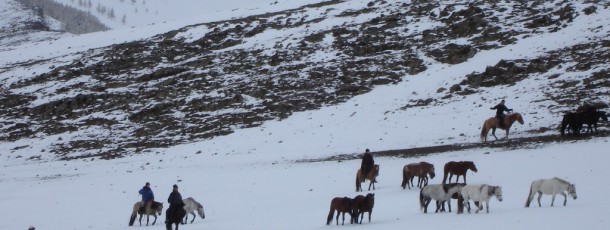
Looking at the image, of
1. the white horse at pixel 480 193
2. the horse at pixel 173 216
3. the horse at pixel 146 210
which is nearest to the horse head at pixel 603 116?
the white horse at pixel 480 193

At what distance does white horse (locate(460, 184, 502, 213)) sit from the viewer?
1455 centimetres

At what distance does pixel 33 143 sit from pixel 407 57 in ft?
106

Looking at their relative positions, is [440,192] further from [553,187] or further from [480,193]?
[553,187]

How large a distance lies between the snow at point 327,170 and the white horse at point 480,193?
46 centimetres

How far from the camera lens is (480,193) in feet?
47.8

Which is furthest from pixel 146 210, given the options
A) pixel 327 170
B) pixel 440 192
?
pixel 440 192

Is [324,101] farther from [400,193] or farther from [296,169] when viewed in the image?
[400,193]

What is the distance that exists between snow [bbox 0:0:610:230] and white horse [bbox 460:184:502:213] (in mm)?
459

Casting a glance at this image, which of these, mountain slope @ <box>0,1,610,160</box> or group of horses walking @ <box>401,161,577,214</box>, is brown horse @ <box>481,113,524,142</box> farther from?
group of horses walking @ <box>401,161,577,214</box>

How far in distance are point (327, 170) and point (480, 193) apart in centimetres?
1205

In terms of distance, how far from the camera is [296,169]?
27.5 m

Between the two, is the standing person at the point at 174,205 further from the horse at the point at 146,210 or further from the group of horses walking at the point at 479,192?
the group of horses walking at the point at 479,192

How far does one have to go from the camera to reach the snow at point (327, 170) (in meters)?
16.0

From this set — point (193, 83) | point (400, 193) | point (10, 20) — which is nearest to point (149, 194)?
point (400, 193)
